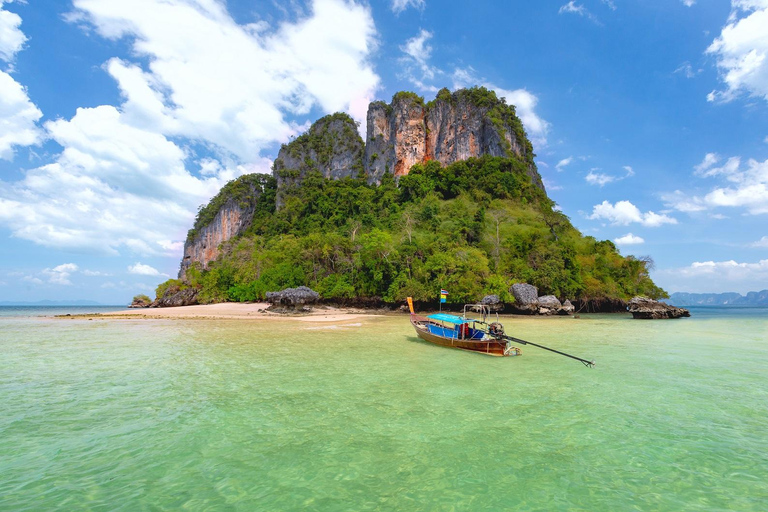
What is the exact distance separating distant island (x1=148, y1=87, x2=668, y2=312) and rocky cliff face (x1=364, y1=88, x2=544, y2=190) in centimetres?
25

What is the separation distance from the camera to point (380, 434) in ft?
21.0

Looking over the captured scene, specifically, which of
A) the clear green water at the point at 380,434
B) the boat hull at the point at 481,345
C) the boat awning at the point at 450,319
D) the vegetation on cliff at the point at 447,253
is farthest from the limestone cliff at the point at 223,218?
the boat hull at the point at 481,345

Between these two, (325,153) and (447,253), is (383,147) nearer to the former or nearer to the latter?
(325,153)

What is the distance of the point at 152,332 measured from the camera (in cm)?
2141

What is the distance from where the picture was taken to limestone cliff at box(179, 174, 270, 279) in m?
81.4

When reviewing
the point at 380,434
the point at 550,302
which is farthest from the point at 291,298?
the point at 380,434

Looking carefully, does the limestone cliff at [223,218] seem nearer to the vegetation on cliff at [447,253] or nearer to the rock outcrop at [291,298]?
the vegetation on cliff at [447,253]

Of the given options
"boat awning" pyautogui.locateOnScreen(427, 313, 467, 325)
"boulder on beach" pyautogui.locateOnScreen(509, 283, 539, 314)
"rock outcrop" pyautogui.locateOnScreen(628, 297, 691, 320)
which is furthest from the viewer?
"boulder on beach" pyautogui.locateOnScreen(509, 283, 539, 314)

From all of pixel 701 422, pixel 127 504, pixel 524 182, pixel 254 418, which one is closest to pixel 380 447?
pixel 254 418

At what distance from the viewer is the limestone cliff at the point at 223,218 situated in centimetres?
8144

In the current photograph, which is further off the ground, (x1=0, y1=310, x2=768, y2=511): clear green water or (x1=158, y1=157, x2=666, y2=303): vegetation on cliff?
(x1=158, y1=157, x2=666, y2=303): vegetation on cliff

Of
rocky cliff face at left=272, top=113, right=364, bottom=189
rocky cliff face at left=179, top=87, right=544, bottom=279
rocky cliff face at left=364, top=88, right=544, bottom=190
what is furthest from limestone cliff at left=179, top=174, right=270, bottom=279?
rocky cliff face at left=364, top=88, right=544, bottom=190

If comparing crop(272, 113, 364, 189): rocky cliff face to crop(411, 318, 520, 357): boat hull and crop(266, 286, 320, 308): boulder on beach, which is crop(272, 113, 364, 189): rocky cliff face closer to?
crop(266, 286, 320, 308): boulder on beach

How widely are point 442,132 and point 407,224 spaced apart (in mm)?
31692
